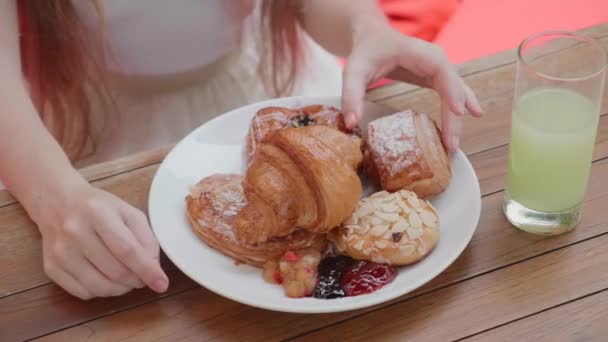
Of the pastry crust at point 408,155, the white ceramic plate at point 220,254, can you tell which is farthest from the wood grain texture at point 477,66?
the pastry crust at point 408,155

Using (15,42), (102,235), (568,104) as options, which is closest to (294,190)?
(102,235)

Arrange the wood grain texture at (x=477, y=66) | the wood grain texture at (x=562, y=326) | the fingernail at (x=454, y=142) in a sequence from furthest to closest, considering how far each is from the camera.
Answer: the wood grain texture at (x=477, y=66)
the fingernail at (x=454, y=142)
the wood grain texture at (x=562, y=326)

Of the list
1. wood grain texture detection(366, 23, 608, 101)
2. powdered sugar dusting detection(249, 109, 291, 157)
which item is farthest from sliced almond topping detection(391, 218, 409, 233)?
wood grain texture detection(366, 23, 608, 101)

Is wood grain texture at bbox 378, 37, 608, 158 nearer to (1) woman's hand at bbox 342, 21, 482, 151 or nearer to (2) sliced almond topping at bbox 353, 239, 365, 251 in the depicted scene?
(1) woman's hand at bbox 342, 21, 482, 151

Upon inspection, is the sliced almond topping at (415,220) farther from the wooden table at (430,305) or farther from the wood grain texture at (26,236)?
the wood grain texture at (26,236)

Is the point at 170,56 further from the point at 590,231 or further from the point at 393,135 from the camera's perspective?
the point at 590,231

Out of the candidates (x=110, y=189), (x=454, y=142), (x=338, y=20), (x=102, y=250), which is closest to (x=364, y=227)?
(x=454, y=142)
